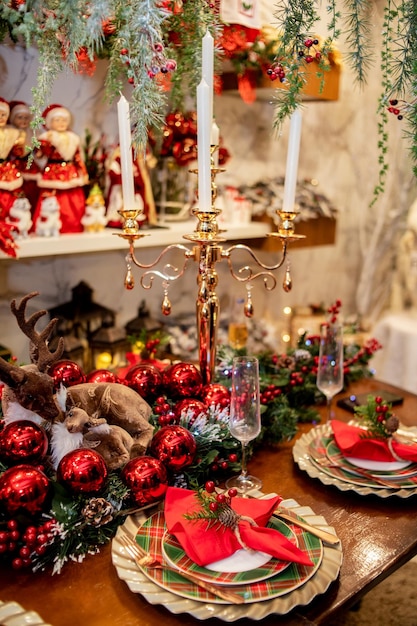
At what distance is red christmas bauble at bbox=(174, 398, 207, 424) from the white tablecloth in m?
1.84

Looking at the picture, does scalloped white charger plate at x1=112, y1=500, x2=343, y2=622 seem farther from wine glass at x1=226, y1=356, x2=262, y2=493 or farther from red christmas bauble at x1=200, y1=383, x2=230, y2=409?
red christmas bauble at x1=200, y1=383, x2=230, y2=409

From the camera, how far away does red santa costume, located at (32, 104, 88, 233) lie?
1.81 m

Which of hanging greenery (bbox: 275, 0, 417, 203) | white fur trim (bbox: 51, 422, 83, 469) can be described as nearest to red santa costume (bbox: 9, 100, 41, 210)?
hanging greenery (bbox: 275, 0, 417, 203)

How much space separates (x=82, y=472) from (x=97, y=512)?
2.6 inches

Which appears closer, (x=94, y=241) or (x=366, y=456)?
(x=366, y=456)

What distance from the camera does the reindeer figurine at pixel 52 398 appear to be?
101cm

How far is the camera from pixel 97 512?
3.14 feet

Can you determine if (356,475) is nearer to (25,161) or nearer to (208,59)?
(208,59)

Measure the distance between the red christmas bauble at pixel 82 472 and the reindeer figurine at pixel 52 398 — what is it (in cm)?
8

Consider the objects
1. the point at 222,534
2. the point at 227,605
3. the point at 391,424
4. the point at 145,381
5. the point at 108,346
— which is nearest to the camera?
the point at 227,605

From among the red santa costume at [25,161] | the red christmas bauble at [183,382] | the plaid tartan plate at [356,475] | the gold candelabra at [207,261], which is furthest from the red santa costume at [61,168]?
the plaid tartan plate at [356,475]

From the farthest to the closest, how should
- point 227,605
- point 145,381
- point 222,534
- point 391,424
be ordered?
point 145,381 → point 391,424 → point 222,534 → point 227,605

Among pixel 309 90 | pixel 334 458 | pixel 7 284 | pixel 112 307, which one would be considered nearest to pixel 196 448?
pixel 334 458

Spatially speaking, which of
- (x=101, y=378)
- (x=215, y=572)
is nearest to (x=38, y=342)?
(x=101, y=378)
